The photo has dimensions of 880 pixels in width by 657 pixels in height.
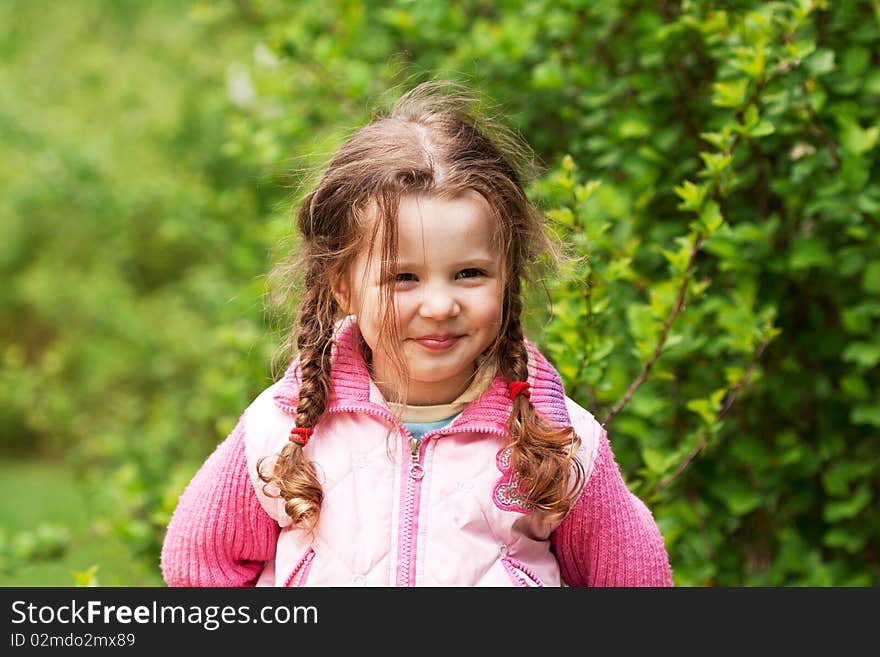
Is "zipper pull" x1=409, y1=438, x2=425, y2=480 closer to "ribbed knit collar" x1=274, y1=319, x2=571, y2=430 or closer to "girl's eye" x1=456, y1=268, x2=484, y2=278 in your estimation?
"ribbed knit collar" x1=274, y1=319, x2=571, y2=430

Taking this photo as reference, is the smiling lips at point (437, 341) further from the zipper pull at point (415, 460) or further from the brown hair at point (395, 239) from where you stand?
the zipper pull at point (415, 460)

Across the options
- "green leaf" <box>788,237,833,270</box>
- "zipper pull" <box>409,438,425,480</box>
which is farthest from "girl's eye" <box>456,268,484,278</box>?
"green leaf" <box>788,237,833,270</box>

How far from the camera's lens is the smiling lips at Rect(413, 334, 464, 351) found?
69.3 inches

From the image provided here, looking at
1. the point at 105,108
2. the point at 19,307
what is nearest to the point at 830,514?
the point at 105,108

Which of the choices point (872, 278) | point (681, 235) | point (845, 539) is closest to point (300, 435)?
point (681, 235)

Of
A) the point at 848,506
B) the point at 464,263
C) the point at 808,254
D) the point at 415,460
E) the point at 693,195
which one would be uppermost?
the point at 808,254

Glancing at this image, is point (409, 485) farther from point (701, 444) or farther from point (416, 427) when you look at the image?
point (701, 444)

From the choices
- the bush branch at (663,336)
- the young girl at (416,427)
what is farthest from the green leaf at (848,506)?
the young girl at (416,427)

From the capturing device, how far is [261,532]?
1.87 m

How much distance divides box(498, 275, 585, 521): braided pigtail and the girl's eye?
0.18m

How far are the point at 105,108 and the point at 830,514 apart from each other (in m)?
6.83

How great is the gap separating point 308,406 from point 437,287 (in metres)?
0.30

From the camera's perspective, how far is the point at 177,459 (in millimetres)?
4793

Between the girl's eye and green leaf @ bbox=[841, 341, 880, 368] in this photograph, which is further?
green leaf @ bbox=[841, 341, 880, 368]
